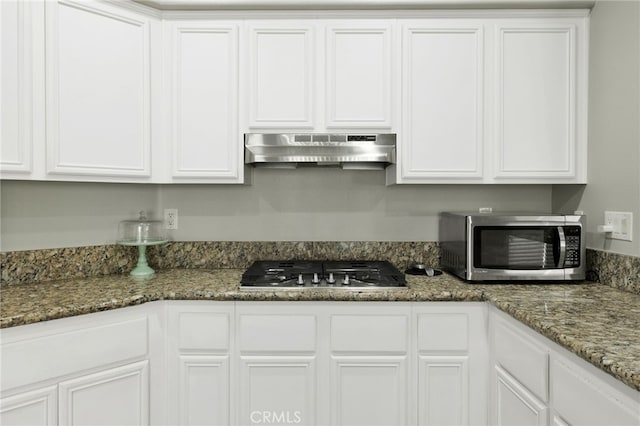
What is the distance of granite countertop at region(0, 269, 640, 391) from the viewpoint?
3.82ft

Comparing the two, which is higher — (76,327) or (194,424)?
(76,327)

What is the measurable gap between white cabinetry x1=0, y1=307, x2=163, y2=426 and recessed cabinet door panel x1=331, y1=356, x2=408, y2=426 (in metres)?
0.80

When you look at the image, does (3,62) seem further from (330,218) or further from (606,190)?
(606,190)

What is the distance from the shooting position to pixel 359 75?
2035 millimetres

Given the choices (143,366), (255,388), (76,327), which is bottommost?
(255,388)

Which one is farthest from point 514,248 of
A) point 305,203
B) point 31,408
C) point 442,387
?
point 31,408

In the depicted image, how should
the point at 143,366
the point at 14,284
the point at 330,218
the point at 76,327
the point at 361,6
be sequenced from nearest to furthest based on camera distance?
the point at 76,327
the point at 143,366
the point at 14,284
the point at 361,6
the point at 330,218

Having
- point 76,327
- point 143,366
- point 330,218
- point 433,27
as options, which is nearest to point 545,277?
point 330,218

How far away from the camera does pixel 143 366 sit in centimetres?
169

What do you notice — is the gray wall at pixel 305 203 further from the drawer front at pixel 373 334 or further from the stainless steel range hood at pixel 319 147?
the drawer front at pixel 373 334

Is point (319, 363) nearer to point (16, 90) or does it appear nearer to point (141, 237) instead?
point (141, 237)

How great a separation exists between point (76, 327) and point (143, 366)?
33 cm

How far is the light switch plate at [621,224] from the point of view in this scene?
68.8 inches

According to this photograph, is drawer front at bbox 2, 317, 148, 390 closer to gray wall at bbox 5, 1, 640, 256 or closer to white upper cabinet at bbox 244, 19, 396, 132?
gray wall at bbox 5, 1, 640, 256
